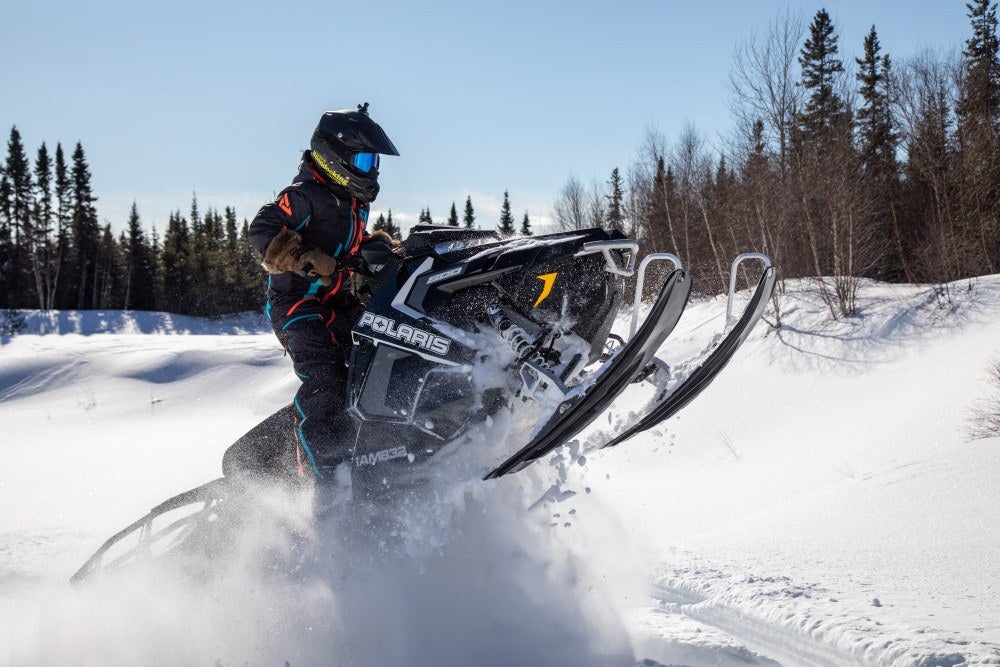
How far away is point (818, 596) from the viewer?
3.62m

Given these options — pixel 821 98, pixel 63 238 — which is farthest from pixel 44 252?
pixel 821 98

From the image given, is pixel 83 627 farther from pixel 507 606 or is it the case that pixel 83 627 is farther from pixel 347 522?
pixel 507 606

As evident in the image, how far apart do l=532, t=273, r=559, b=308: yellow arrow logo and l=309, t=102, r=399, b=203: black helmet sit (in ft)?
3.31

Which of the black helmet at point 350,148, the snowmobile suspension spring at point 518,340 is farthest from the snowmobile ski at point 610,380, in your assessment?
the black helmet at point 350,148

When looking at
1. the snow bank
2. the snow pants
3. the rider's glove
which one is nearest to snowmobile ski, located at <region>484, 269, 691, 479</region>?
the snow pants

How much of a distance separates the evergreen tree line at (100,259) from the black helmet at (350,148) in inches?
1792

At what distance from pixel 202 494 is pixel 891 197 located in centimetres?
2787

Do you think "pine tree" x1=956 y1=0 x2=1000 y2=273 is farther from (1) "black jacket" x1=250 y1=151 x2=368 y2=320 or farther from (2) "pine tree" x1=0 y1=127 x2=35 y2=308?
(2) "pine tree" x1=0 y1=127 x2=35 y2=308

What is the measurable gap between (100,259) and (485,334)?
5762cm

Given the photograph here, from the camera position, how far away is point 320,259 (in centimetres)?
311

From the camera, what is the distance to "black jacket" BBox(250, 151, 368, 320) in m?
3.21

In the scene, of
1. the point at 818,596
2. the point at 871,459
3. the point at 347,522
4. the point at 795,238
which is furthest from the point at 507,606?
the point at 795,238

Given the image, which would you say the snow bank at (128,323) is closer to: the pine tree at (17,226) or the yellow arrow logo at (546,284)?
the pine tree at (17,226)

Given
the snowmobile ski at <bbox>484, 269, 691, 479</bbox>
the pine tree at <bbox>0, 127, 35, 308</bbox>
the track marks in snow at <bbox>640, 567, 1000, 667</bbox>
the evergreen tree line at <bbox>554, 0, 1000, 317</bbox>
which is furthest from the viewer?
the pine tree at <bbox>0, 127, 35, 308</bbox>
